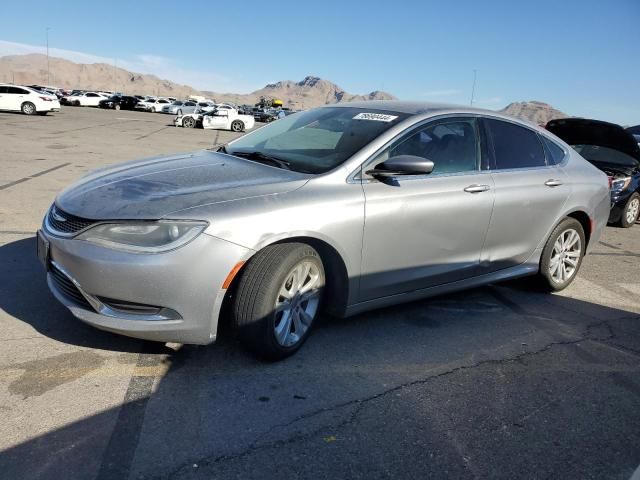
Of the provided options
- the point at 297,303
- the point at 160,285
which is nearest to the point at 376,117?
the point at 297,303

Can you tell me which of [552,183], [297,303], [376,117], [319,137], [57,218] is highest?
[376,117]

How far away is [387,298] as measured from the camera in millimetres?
3820

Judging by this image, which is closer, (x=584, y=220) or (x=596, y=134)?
(x=584, y=220)

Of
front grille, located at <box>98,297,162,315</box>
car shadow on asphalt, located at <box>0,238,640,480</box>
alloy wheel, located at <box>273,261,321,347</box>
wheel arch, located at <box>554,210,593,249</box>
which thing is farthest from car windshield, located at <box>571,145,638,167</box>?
front grille, located at <box>98,297,162,315</box>

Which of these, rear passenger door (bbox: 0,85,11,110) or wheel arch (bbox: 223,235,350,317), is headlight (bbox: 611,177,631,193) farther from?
rear passenger door (bbox: 0,85,11,110)

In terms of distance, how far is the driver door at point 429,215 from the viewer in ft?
11.9

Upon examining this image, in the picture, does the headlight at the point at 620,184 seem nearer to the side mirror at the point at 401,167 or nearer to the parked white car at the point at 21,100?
the side mirror at the point at 401,167

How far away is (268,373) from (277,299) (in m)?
0.44

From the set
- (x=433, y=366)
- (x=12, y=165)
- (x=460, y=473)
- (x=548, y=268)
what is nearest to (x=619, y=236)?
(x=548, y=268)

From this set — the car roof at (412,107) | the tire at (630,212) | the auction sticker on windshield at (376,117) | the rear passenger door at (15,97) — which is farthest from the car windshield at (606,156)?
the rear passenger door at (15,97)

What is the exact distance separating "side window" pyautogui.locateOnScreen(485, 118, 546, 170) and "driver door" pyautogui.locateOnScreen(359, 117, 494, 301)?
239 millimetres

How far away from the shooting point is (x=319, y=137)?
13.6ft

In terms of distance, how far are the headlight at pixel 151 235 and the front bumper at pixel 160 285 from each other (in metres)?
0.03

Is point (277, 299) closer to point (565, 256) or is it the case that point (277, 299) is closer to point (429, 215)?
point (429, 215)
